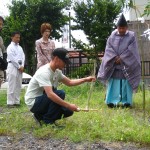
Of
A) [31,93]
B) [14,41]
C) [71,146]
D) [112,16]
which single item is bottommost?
[71,146]

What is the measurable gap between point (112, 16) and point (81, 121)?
10.7 m

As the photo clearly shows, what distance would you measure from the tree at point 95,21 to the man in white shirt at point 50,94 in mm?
10180

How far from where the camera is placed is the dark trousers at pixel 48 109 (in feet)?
16.0

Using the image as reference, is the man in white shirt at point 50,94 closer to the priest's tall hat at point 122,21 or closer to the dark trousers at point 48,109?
the dark trousers at point 48,109

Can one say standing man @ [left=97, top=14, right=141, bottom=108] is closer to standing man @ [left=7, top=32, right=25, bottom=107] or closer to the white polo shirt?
standing man @ [left=7, top=32, right=25, bottom=107]

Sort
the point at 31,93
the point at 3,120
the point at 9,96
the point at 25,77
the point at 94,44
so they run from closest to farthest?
the point at 31,93
the point at 3,120
the point at 9,96
the point at 25,77
the point at 94,44

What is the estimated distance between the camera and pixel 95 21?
15648 mm

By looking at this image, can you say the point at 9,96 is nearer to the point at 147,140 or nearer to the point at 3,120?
the point at 3,120

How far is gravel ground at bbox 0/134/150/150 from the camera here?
4.19 metres

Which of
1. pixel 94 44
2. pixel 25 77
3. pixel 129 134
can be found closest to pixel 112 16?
pixel 94 44

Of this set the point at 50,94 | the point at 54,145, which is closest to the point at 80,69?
the point at 50,94

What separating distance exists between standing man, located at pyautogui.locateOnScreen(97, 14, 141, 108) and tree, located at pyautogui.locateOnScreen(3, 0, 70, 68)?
369 inches

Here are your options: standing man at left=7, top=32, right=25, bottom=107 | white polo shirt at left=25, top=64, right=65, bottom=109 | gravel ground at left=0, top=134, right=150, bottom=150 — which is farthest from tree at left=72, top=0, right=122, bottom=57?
gravel ground at left=0, top=134, right=150, bottom=150

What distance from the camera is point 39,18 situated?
652 inches
